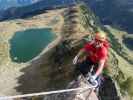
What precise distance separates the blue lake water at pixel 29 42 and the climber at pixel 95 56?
90.7 metres

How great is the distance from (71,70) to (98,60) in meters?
40.1

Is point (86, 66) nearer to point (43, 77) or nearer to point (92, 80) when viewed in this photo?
point (92, 80)

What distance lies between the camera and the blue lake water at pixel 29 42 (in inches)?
5235

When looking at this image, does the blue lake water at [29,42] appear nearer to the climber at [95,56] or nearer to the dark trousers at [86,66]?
the dark trousers at [86,66]

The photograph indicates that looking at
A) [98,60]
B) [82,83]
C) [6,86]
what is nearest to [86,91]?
[82,83]

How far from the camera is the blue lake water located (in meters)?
133

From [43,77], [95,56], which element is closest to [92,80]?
[95,56]

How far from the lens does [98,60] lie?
29891mm

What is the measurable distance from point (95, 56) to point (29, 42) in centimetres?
13363

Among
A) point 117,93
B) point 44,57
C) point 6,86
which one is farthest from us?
point 44,57

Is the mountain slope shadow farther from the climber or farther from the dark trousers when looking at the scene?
the climber

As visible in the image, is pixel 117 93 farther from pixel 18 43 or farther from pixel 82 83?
pixel 18 43

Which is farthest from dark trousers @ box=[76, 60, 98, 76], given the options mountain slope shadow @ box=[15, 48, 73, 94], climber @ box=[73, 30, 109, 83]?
mountain slope shadow @ box=[15, 48, 73, 94]

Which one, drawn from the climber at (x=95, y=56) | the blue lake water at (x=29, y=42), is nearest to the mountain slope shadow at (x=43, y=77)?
the blue lake water at (x=29, y=42)
